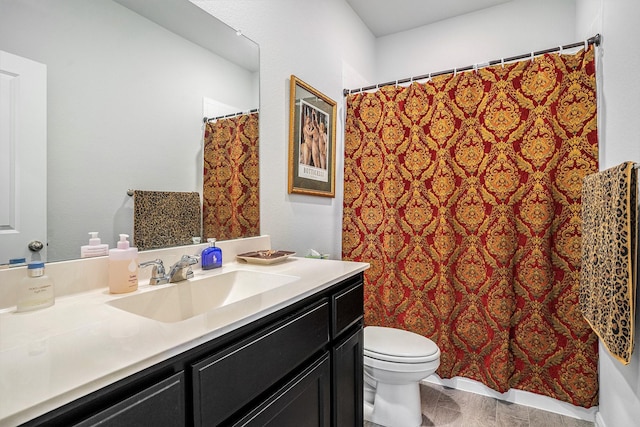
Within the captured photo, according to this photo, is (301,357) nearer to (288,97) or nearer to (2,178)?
(2,178)

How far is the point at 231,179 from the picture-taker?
146 cm

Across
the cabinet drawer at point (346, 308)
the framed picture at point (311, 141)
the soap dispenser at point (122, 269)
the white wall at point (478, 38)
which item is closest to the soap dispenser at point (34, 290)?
the soap dispenser at point (122, 269)

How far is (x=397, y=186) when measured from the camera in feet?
7.36

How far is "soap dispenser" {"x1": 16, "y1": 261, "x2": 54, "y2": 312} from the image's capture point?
0.76 metres

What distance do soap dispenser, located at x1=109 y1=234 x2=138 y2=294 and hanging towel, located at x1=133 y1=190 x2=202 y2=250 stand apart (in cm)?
13

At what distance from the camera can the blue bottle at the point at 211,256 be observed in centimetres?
125

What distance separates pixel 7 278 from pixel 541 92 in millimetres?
2474

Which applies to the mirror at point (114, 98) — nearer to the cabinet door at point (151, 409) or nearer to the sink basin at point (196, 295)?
the sink basin at point (196, 295)

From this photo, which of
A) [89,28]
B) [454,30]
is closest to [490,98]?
[454,30]

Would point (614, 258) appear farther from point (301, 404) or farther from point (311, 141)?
point (311, 141)

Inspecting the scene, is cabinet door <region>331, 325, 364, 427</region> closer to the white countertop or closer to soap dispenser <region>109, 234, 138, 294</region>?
the white countertop

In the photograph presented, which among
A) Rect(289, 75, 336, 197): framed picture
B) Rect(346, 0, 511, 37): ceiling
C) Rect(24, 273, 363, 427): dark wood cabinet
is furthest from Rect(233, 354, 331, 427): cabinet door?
Rect(346, 0, 511, 37): ceiling

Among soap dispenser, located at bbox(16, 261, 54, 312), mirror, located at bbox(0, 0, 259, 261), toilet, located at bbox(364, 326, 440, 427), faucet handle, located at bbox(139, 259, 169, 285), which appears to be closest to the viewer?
soap dispenser, located at bbox(16, 261, 54, 312)

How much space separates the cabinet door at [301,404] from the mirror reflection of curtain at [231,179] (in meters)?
0.70
